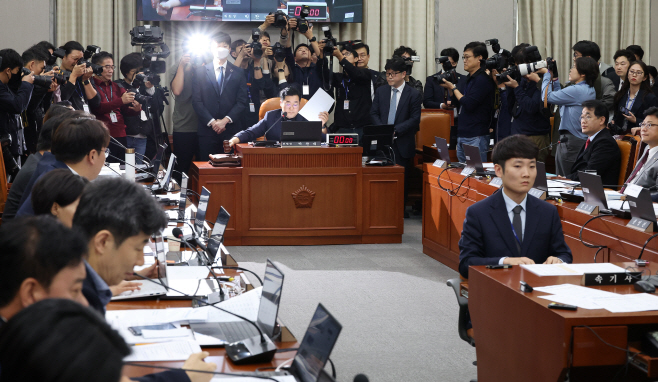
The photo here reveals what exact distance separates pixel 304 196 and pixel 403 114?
1.51 metres

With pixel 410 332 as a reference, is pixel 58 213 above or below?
above

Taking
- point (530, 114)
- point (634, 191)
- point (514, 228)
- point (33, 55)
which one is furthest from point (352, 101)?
point (514, 228)

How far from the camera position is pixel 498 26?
930cm

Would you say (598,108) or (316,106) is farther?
(316,106)

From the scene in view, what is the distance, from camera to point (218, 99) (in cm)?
679

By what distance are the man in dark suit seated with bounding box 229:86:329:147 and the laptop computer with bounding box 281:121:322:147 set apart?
0.31m

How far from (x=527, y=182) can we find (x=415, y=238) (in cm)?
342

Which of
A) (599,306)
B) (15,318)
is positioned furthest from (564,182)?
(15,318)

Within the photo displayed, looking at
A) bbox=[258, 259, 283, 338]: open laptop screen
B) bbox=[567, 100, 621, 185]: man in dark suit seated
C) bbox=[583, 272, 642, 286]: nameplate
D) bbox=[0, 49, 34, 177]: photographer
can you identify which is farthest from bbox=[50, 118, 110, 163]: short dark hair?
bbox=[567, 100, 621, 185]: man in dark suit seated

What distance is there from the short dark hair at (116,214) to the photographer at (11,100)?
339 cm

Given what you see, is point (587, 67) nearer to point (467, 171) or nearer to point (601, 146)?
point (601, 146)

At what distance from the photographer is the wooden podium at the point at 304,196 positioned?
5727 millimetres

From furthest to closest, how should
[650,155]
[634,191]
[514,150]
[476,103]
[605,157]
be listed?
[476,103], [605,157], [650,155], [634,191], [514,150]

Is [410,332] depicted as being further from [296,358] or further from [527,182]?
[296,358]
